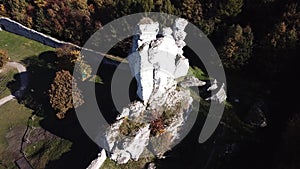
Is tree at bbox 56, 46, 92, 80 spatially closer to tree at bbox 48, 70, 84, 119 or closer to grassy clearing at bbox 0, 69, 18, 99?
tree at bbox 48, 70, 84, 119

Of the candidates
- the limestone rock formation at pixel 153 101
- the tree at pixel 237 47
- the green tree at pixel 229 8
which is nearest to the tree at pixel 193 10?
the green tree at pixel 229 8

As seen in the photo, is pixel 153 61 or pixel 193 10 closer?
pixel 153 61

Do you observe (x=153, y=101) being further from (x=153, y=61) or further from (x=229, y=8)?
(x=229, y=8)

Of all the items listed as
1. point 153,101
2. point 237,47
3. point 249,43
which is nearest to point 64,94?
point 153,101

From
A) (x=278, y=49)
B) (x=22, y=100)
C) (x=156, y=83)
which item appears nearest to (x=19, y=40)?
(x=22, y=100)

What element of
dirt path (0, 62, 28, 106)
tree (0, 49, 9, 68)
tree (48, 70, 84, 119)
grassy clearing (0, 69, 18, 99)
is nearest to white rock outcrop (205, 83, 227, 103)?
tree (48, 70, 84, 119)
